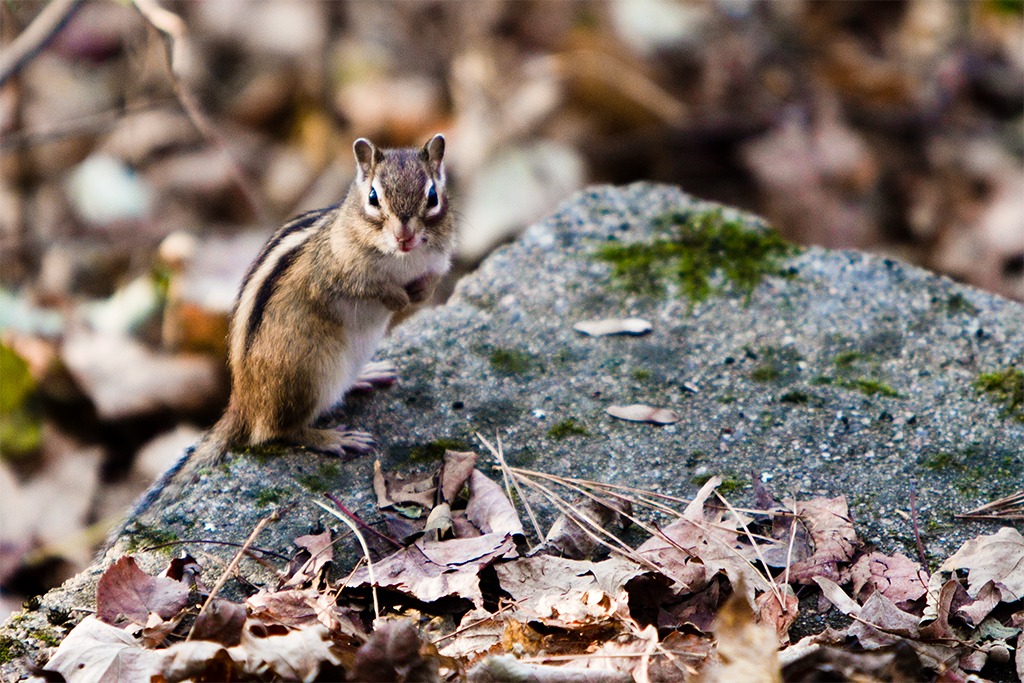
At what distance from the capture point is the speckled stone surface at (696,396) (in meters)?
3.30

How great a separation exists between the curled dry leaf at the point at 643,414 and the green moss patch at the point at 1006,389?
0.99 m

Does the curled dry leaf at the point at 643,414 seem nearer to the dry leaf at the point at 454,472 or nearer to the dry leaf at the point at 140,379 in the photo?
the dry leaf at the point at 454,472

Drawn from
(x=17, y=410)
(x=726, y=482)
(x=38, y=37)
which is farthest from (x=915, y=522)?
(x=38, y=37)

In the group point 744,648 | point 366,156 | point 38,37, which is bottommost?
point 744,648

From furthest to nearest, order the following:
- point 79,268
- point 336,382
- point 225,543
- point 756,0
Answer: point 756,0
point 79,268
point 336,382
point 225,543

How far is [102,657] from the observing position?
2650mm

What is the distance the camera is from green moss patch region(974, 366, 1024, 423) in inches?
142

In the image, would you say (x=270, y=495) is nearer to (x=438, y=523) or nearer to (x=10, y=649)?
(x=438, y=523)

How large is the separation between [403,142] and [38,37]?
331 centimetres

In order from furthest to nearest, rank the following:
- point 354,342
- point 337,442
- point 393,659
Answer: point 354,342, point 337,442, point 393,659

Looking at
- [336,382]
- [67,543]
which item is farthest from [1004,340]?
[67,543]

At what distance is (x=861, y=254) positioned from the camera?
4383 mm

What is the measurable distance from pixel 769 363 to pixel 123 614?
7.13ft

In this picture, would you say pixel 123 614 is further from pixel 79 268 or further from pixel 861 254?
pixel 79 268
